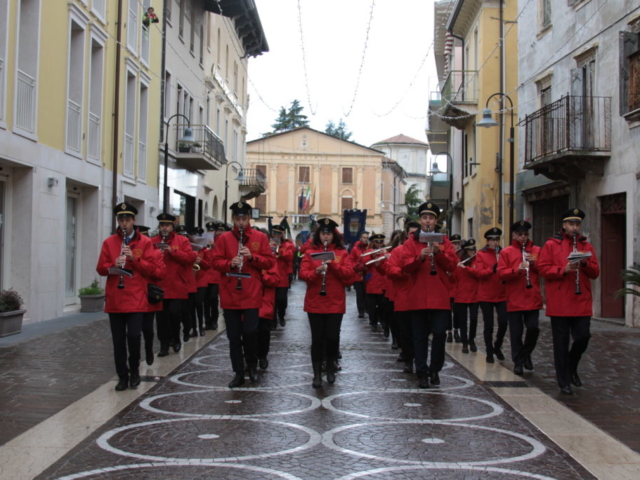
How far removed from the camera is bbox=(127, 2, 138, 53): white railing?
22.9m

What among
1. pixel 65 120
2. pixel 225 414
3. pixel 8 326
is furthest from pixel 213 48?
pixel 225 414

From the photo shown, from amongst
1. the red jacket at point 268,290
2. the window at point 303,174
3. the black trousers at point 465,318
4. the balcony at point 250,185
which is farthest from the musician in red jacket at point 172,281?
the window at point 303,174

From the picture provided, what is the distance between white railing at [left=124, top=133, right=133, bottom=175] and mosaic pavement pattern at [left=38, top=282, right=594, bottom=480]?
14263mm

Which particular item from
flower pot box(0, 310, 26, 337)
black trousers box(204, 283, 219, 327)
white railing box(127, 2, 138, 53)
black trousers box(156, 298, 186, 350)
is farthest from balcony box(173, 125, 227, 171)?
black trousers box(156, 298, 186, 350)

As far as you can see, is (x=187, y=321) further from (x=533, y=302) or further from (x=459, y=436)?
(x=459, y=436)

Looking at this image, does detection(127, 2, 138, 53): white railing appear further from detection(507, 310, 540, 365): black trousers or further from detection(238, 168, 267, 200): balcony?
detection(238, 168, 267, 200): balcony

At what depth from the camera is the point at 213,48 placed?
36594mm

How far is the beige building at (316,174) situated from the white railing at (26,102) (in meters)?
63.7

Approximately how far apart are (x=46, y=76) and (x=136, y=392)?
10.4m

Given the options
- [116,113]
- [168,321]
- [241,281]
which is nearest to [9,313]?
[168,321]

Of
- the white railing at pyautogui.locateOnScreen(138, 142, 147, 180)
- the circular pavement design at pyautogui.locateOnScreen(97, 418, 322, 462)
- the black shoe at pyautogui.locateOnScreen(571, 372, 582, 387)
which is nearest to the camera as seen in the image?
the circular pavement design at pyautogui.locateOnScreen(97, 418, 322, 462)

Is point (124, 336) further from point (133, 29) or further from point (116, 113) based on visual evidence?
point (133, 29)

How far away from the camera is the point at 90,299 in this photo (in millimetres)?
19438

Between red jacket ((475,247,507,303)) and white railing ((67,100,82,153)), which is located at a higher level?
white railing ((67,100,82,153))
